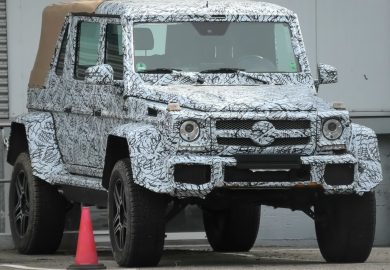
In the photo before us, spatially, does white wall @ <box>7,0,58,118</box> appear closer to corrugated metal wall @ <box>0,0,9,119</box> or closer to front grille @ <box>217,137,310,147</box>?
corrugated metal wall @ <box>0,0,9,119</box>

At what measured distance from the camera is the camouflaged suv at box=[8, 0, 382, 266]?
1329 cm

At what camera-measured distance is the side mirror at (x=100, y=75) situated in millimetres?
14188

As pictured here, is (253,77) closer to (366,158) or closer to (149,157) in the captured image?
(366,158)

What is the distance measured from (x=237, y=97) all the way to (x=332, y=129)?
81 cm

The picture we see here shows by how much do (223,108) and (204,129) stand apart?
0.24 m

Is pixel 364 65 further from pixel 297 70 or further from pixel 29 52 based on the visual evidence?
pixel 297 70

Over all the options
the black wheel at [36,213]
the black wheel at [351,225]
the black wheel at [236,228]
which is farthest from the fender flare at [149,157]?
the black wheel at [236,228]

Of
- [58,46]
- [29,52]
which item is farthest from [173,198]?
[29,52]

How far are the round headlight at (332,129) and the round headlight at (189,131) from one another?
1.05m

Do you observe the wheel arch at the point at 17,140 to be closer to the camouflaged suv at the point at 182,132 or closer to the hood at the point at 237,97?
the camouflaged suv at the point at 182,132

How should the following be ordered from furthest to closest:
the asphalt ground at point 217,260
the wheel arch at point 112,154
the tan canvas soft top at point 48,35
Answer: the tan canvas soft top at point 48,35 → the wheel arch at point 112,154 → the asphalt ground at point 217,260

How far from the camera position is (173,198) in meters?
13.6

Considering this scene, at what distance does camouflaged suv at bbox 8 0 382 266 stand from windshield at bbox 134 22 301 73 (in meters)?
0.01

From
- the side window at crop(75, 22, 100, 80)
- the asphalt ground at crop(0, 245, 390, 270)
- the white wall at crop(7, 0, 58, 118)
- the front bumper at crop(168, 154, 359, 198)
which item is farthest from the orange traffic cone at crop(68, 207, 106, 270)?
the white wall at crop(7, 0, 58, 118)
